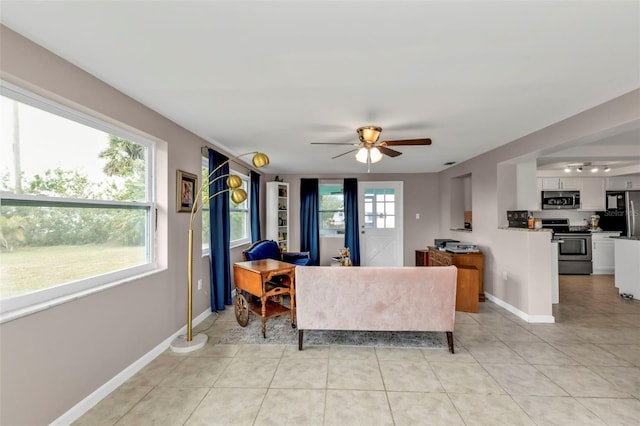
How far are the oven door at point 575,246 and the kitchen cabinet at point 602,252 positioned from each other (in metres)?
0.11

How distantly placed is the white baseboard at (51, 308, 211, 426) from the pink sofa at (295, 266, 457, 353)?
1283 mm

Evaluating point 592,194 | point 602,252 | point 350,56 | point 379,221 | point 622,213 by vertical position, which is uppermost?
point 350,56

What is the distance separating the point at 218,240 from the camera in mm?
3543

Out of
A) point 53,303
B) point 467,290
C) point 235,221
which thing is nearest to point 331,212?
point 235,221

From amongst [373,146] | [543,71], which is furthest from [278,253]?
[543,71]

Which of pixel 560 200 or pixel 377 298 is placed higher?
pixel 560 200

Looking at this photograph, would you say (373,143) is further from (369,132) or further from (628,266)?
(628,266)

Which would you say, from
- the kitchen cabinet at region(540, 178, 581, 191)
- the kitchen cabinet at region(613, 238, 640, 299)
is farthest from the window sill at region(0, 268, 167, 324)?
the kitchen cabinet at region(540, 178, 581, 191)

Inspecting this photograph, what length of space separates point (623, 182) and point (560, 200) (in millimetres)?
1210

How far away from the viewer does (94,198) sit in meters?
2.03

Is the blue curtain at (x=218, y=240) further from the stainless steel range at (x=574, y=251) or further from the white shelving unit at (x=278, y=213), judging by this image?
the stainless steel range at (x=574, y=251)

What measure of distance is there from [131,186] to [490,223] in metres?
4.43

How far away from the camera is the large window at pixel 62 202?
59.4 inches

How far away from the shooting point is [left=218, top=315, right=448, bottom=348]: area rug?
8.98ft
